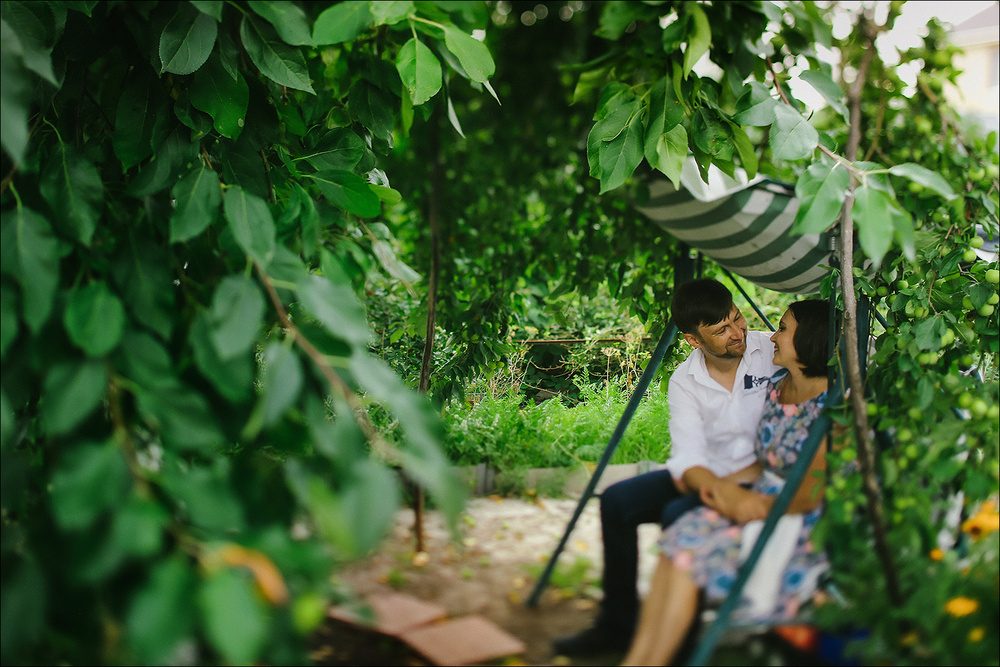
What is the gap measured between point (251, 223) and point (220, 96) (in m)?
0.26

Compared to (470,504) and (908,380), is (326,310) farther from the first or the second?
(908,380)

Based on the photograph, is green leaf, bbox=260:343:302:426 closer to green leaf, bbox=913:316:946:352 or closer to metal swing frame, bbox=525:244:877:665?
metal swing frame, bbox=525:244:877:665

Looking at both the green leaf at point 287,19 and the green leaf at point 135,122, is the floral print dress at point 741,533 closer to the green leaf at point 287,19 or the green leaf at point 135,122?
the green leaf at point 287,19

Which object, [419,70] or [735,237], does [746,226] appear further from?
[419,70]

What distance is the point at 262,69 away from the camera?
0.77 metres

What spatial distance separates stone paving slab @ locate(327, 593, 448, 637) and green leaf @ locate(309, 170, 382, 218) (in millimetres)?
481

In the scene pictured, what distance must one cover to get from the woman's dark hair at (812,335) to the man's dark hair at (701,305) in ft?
0.30

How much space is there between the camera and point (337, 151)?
88 cm

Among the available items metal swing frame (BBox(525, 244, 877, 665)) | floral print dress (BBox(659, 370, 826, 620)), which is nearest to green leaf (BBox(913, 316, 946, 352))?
metal swing frame (BBox(525, 244, 877, 665))

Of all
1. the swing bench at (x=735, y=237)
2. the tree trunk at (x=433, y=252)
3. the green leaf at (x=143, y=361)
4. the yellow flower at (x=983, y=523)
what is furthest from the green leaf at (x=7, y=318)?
the yellow flower at (x=983, y=523)

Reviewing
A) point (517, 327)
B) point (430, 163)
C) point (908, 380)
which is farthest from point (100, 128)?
point (908, 380)

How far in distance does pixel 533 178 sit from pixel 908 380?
3.48 ft

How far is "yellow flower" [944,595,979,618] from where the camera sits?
0.62 m

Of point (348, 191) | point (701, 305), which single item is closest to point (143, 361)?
point (348, 191)
